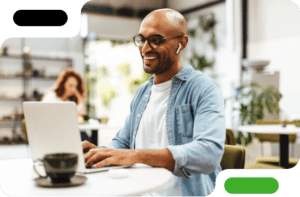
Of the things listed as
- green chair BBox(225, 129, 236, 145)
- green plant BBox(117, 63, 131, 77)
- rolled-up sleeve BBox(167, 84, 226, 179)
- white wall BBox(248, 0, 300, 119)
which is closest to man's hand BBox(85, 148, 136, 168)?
rolled-up sleeve BBox(167, 84, 226, 179)

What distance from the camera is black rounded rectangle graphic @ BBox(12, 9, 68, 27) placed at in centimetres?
88

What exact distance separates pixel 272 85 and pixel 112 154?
4.66 metres

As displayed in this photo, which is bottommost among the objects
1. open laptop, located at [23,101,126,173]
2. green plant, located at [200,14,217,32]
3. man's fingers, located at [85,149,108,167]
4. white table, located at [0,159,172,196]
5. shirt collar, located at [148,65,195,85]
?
white table, located at [0,159,172,196]

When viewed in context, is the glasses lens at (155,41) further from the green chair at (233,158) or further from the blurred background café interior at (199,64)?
the blurred background café interior at (199,64)

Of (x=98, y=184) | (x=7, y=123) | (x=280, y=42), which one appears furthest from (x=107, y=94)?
(x=98, y=184)

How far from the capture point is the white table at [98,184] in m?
0.73

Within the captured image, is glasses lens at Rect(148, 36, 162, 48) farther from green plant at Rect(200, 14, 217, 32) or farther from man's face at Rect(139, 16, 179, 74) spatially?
green plant at Rect(200, 14, 217, 32)

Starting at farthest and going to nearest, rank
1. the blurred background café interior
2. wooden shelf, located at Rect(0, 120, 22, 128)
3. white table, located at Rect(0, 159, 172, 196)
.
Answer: wooden shelf, located at Rect(0, 120, 22, 128)
the blurred background café interior
white table, located at Rect(0, 159, 172, 196)

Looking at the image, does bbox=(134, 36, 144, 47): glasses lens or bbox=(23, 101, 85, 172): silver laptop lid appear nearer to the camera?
bbox=(23, 101, 85, 172): silver laptop lid

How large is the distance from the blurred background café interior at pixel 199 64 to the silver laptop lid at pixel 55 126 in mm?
2234

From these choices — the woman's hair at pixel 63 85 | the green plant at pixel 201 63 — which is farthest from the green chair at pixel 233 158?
the green plant at pixel 201 63

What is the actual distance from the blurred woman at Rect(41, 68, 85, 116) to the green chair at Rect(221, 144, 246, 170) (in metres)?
2.97

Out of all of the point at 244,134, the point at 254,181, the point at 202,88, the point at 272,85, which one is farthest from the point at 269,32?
the point at 254,181

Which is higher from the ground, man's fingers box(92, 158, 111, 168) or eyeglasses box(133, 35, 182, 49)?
eyeglasses box(133, 35, 182, 49)
